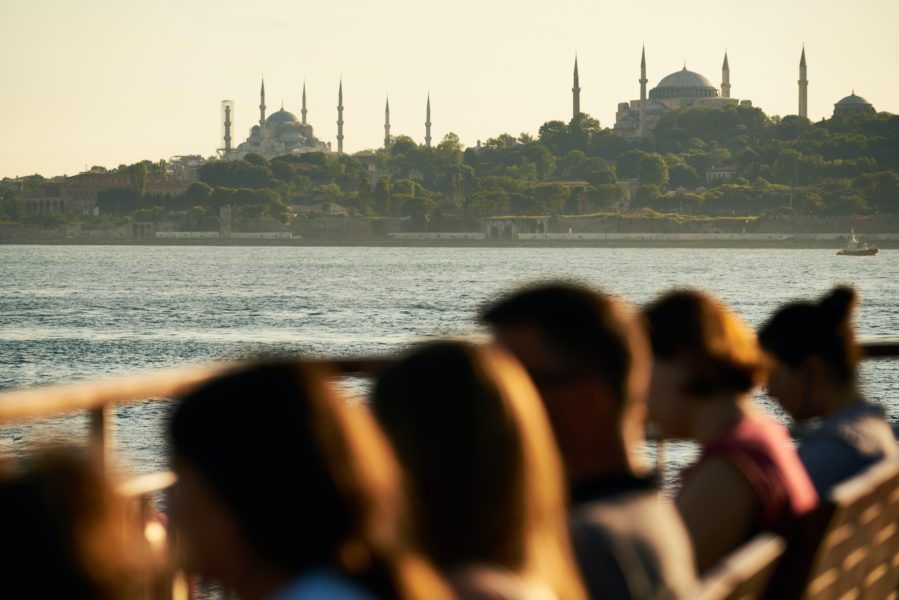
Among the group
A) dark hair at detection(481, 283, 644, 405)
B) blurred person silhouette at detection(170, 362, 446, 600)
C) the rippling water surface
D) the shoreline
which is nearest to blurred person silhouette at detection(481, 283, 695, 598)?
dark hair at detection(481, 283, 644, 405)

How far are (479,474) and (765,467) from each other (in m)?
0.84

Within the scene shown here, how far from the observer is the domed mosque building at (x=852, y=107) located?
500 ft

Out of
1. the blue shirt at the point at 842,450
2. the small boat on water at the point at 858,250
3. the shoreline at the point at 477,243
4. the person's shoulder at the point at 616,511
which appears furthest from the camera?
the shoreline at the point at 477,243

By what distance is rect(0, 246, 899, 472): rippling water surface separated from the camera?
1451 inches

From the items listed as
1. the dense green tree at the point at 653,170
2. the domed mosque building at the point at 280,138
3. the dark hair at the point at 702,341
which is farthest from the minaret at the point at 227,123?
the dark hair at the point at 702,341

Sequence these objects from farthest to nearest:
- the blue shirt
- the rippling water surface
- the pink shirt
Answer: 1. the rippling water surface
2. the blue shirt
3. the pink shirt

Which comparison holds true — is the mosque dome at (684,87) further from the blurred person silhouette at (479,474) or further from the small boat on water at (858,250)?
the blurred person silhouette at (479,474)

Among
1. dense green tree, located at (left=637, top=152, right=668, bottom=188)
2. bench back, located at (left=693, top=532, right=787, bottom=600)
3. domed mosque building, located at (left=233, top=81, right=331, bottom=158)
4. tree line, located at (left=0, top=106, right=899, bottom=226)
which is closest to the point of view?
bench back, located at (left=693, top=532, right=787, bottom=600)

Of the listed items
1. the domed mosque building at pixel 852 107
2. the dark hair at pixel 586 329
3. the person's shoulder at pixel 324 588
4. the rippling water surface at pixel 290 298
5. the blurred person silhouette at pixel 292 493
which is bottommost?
the rippling water surface at pixel 290 298

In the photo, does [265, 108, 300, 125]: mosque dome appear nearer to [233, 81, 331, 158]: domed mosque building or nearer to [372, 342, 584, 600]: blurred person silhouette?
[233, 81, 331, 158]: domed mosque building

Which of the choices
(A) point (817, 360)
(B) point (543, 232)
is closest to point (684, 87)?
(B) point (543, 232)

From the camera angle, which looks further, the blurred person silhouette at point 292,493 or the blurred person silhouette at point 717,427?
the blurred person silhouette at point 717,427

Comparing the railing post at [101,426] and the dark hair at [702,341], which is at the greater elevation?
the dark hair at [702,341]

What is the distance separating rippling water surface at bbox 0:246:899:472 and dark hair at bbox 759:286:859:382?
4.08 m
